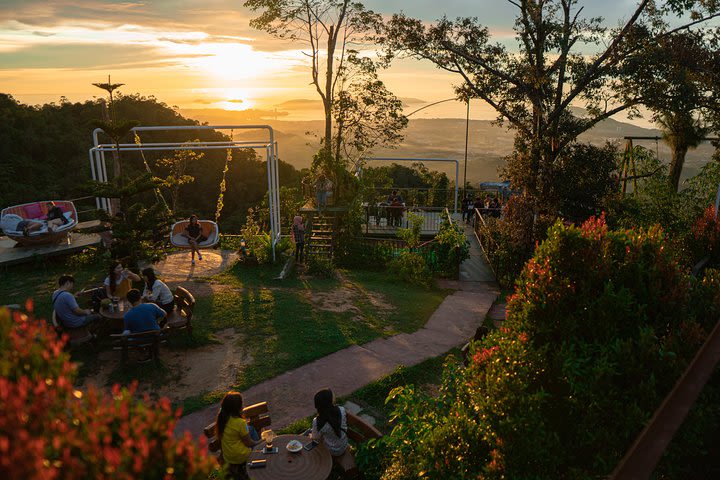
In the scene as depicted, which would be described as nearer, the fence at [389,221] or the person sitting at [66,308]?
the person sitting at [66,308]

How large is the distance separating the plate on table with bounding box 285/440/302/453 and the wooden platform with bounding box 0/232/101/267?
37.6 ft

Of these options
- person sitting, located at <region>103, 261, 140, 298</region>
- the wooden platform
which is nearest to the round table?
person sitting, located at <region>103, 261, 140, 298</region>

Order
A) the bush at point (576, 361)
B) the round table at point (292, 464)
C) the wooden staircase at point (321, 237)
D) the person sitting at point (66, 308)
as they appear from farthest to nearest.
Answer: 1. the wooden staircase at point (321, 237)
2. the person sitting at point (66, 308)
3. the round table at point (292, 464)
4. the bush at point (576, 361)

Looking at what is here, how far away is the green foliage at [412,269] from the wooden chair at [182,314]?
6.99 meters

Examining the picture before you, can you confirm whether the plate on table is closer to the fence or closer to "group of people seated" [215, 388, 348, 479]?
"group of people seated" [215, 388, 348, 479]

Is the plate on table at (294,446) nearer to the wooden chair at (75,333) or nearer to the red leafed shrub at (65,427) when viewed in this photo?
the red leafed shrub at (65,427)

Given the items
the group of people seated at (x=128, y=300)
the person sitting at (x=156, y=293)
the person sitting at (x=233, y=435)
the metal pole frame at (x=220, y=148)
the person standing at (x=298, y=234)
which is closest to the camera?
the person sitting at (x=233, y=435)

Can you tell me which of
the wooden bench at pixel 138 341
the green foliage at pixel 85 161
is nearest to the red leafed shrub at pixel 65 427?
the wooden bench at pixel 138 341

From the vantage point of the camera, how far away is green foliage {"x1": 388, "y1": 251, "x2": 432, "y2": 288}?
14.1 m

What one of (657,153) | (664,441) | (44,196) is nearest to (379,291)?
(664,441)

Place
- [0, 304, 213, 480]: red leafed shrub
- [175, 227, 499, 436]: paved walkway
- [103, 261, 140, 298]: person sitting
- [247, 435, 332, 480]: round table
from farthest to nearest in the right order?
[103, 261, 140, 298]: person sitting
[175, 227, 499, 436]: paved walkway
[247, 435, 332, 480]: round table
[0, 304, 213, 480]: red leafed shrub

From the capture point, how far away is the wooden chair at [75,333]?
7652 millimetres

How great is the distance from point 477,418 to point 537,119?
14.6 meters

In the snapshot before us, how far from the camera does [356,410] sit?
6.65 m
